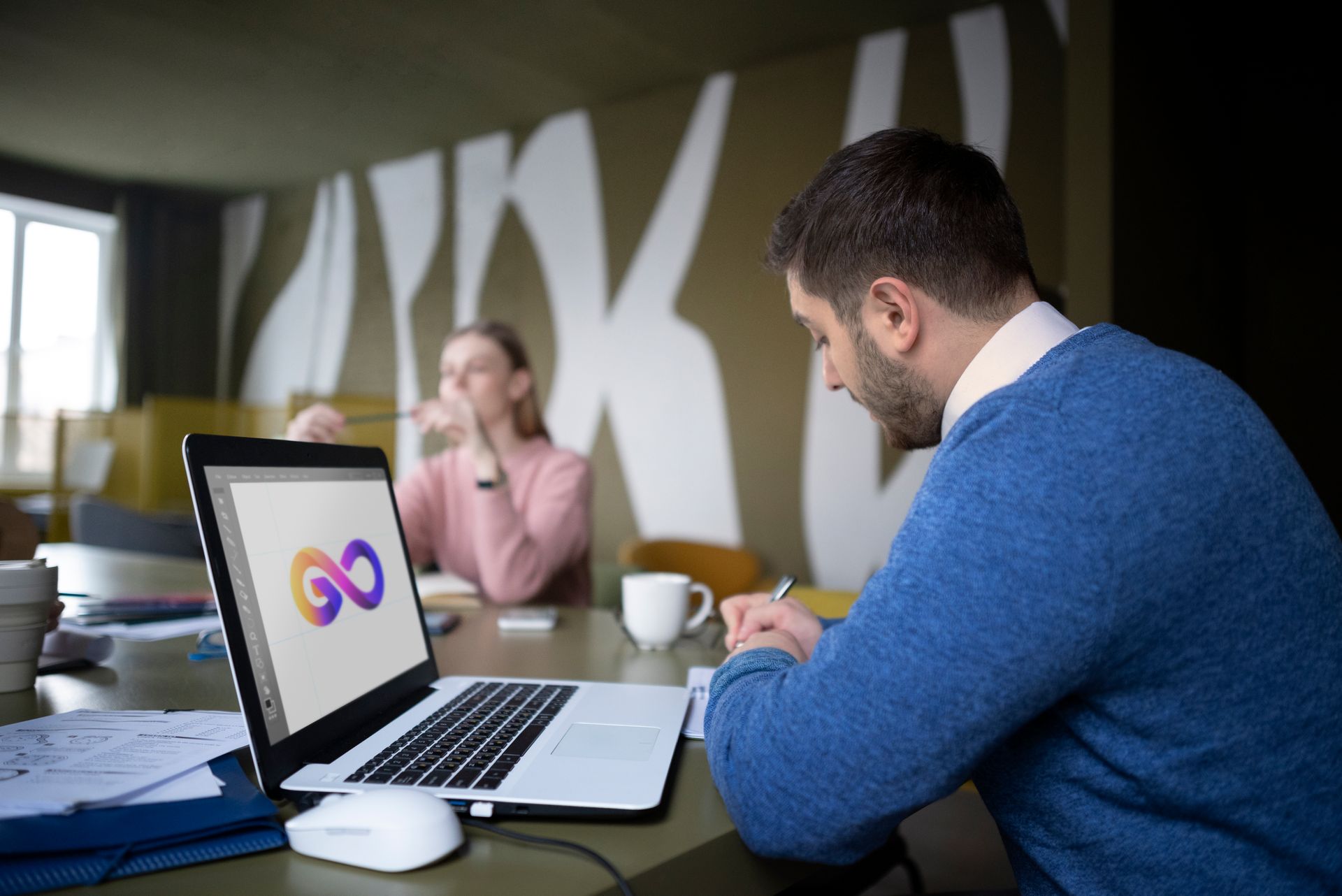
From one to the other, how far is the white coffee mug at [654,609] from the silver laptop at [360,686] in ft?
0.82

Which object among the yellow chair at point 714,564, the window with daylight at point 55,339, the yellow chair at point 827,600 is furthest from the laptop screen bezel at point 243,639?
the yellow chair at point 714,564

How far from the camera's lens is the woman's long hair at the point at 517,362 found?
7.13 ft

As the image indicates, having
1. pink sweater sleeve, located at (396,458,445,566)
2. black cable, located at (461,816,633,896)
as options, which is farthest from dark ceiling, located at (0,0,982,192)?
black cable, located at (461,816,633,896)

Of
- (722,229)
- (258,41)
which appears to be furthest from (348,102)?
(722,229)

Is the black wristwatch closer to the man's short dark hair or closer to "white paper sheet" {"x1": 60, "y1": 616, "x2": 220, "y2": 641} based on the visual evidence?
"white paper sheet" {"x1": 60, "y1": 616, "x2": 220, "y2": 641}

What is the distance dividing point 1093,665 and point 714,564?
3.32 meters

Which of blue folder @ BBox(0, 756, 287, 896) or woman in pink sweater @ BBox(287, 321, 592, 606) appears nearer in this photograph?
blue folder @ BBox(0, 756, 287, 896)

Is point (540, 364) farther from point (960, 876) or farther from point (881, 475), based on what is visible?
point (960, 876)

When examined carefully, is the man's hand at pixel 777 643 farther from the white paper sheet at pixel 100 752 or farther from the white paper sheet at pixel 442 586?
the white paper sheet at pixel 442 586

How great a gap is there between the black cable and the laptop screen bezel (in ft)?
0.46

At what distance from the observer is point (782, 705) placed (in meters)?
0.56

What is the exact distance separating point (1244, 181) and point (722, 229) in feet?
7.35

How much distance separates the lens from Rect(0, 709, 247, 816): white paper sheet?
1.71ft

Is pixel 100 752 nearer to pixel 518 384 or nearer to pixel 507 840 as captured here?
pixel 507 840
